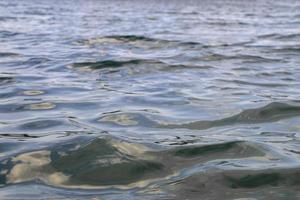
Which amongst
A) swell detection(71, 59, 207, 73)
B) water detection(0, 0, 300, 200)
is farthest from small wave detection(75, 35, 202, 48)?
swell detection(71, 59, 207, 73)

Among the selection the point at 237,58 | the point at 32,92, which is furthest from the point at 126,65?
the point at 32,92

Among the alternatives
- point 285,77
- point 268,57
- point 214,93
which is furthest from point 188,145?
point 268,57

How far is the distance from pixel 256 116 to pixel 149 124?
117 cm

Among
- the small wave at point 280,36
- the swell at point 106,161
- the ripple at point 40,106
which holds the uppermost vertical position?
the small wave at point 280,36

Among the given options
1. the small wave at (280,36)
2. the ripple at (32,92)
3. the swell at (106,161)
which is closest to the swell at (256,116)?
the swell at (106,161)

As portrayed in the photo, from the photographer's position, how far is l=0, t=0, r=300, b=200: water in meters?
3.86

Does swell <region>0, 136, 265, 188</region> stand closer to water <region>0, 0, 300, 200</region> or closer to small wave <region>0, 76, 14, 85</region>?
water <region>0, 0, 300, 200</region>

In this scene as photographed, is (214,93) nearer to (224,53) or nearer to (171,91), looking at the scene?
(171,91)

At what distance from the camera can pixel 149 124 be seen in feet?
18.1

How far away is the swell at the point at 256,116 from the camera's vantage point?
17.9 feet

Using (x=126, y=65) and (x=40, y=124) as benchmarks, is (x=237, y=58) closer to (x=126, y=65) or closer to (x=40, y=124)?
(x=126, y=65)

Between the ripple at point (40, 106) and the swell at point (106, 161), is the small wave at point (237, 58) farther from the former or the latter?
the swell at point (106, 161)

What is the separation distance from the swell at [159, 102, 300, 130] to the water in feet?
0.04

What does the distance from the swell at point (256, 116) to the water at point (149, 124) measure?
1 centimetres
